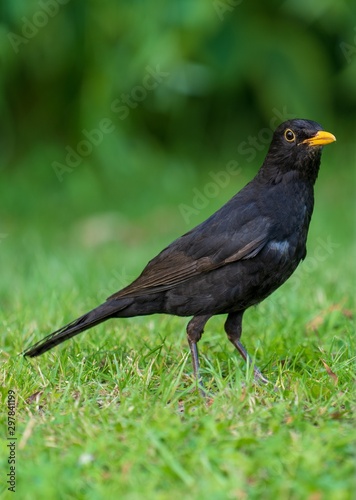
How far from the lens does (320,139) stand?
432 cm

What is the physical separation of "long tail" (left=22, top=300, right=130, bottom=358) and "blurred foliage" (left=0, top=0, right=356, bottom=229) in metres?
5.49

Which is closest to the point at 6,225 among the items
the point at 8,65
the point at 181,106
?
the point at 8,65

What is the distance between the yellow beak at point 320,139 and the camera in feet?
14.0

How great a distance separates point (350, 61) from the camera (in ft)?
33.1

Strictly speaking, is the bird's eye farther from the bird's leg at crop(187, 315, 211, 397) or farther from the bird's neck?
the bird's leg at crop(187, 315, 211, 397)

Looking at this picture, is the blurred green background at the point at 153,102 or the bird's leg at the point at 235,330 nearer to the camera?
the bird's leg at the point at 235,330

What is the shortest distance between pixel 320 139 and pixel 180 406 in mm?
1555

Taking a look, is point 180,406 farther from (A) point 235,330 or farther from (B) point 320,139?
(B) point 320,139

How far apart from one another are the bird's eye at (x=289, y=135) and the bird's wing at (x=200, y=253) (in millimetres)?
488

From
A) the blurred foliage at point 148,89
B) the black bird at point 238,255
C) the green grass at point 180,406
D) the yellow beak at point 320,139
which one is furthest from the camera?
the blurred foliage at point 148,89

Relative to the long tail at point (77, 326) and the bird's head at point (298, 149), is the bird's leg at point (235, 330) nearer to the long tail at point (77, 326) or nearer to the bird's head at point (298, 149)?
the long tail at point (77, 326)

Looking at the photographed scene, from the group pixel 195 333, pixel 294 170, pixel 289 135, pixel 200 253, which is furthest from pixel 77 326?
pixel 289 135

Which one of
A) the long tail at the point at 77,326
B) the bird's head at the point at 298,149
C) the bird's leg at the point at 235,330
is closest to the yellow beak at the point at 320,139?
the bird's head at the point at 298,149

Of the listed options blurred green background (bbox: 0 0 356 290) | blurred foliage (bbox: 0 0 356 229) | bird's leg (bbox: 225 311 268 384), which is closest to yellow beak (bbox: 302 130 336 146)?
bird's leg (bbox: 225 311 268 384)
